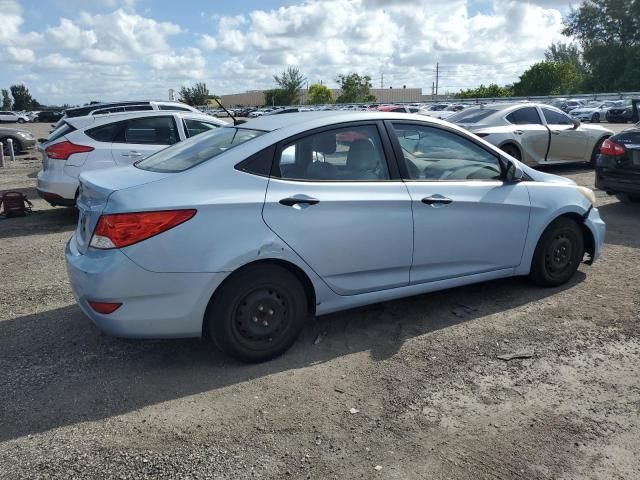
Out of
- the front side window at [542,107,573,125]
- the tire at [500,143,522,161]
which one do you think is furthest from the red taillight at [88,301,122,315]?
the front side window at [542,107,573,125]

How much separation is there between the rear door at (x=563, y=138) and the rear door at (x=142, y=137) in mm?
7816

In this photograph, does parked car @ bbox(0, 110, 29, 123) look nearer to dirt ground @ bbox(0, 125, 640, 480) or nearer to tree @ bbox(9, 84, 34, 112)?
tree @ bbox(9, 84, 34, 112)

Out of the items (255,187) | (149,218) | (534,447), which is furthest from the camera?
(255,187)

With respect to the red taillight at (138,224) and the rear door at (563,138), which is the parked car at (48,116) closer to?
the rear door at (563,138)

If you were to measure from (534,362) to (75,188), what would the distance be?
6.74m

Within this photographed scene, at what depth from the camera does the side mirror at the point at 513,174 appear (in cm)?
486

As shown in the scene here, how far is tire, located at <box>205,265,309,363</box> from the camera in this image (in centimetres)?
370

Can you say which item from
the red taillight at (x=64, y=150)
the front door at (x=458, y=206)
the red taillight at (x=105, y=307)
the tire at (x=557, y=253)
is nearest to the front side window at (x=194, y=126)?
the red taillight at (x=64, y=150)

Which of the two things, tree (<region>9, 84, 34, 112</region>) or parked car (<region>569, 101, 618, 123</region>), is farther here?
tree (<region>9, 84, 34, 112</region>)

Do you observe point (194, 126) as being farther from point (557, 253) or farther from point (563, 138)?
point (563, 138)

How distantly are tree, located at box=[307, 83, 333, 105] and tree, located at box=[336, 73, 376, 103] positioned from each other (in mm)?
2096

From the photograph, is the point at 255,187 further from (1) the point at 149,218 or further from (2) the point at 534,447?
(2) the point at 534,447

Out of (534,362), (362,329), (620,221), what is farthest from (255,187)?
(620,221)

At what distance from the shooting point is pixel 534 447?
9.95ft
